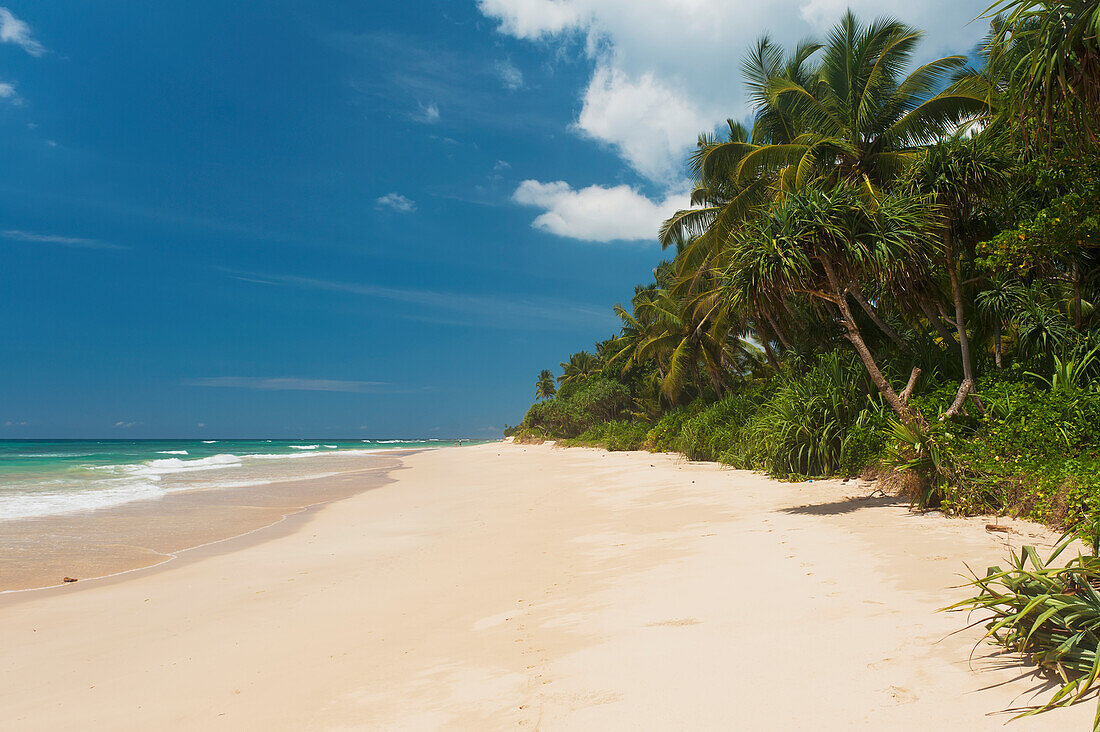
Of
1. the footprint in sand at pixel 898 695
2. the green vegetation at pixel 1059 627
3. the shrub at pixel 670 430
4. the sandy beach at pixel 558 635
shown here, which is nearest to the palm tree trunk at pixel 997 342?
the sandy beach at pixel 558 635

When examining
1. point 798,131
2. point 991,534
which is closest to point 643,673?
point 991,534

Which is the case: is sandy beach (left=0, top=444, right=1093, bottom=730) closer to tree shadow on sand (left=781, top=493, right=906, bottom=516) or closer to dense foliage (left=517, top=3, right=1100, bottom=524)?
tree shadow on sand (left=781, top=493, right=906, bottom=516)

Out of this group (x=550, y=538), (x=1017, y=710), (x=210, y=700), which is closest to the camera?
(x=1017, y=710)

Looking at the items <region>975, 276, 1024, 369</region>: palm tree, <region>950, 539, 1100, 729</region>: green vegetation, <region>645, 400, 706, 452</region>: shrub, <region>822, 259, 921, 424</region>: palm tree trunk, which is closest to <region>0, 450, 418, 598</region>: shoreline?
<region>950, 539, 1100, 729</region>: green vegetation

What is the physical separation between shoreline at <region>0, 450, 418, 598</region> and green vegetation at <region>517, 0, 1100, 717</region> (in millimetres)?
9827

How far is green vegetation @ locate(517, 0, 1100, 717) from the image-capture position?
17.4 feet

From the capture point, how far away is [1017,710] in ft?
7.99

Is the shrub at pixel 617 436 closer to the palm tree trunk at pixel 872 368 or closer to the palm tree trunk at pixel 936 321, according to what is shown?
the palm tree trunk at pixel 936 321

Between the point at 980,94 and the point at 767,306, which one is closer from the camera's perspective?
the point at 767,306

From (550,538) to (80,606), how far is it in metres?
5.40

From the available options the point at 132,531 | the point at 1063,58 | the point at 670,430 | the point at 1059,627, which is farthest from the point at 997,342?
the point at 670,430

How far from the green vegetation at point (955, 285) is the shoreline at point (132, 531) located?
9827mm

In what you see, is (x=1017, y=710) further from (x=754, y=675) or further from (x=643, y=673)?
(x=643, y=673)

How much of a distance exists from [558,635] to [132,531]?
10.3 meters
